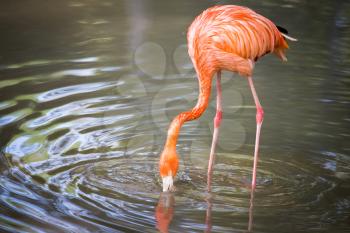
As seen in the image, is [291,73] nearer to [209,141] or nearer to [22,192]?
[209,141]

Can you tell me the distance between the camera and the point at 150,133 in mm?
6598

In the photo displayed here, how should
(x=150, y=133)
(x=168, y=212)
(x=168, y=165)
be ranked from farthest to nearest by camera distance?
(x=150, y=133)
(x=168, y=165)
(x=168, y=212)

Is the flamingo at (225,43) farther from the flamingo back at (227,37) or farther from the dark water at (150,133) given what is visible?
the dark water at (150,133)

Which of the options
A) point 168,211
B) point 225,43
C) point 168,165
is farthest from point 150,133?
point 168,211

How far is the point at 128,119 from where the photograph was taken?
22.8 ft

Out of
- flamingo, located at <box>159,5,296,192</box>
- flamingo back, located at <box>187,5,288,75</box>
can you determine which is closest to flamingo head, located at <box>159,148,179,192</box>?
flamingo, located at <box>159,5,296,192</box>

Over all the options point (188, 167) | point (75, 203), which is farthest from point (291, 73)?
point (75, 203)

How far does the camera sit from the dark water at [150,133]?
4.90m

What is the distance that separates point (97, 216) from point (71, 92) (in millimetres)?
3084

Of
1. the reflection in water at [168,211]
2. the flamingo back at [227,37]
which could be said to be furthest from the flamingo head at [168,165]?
the flamingo back at [227,37]

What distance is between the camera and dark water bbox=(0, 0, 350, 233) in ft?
16.1

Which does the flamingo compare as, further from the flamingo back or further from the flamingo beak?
the flamingo beak

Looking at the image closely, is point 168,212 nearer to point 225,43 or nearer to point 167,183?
point 167,183

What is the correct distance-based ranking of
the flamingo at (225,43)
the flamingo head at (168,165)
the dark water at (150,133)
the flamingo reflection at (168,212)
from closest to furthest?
the flamingo reflection at (168,212), the dark water at (150,133), the flamingo head at (168,165), the flamingo at (225,43)
